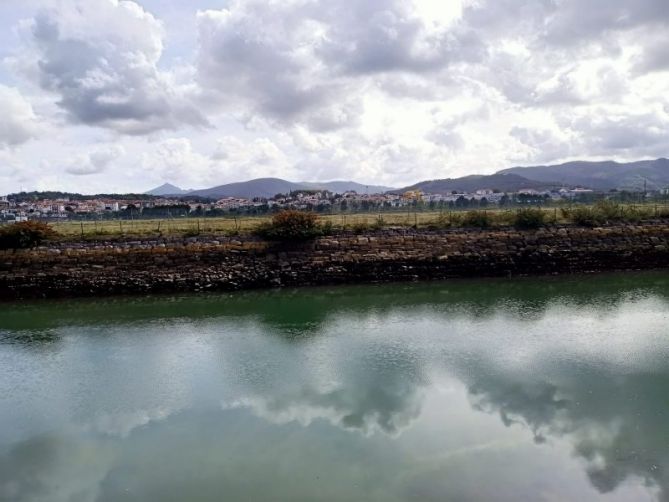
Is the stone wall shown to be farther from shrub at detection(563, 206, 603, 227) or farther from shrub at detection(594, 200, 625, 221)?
shrub at detection(594, 200, 625, 221)

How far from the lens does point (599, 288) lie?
20125 mm

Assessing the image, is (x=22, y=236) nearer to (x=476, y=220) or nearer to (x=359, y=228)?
(x=359, y=228)

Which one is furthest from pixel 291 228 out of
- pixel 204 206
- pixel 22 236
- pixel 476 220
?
→ pixel 204 206

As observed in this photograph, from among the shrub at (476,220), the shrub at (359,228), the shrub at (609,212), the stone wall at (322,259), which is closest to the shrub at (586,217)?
the shrub at (609,212)

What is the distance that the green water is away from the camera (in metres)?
7.47

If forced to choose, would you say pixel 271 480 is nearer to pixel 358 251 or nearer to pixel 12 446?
pixel 12 446

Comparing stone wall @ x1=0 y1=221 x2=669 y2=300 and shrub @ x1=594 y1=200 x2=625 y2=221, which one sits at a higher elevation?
shrub @ x1=594 y1=200 x2=625 y2=221

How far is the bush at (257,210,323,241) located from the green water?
5946mm

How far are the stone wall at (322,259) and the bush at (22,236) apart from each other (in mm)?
437

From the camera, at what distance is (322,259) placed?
22750 mm

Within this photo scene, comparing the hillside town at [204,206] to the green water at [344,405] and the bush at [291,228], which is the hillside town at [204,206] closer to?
the bush at [291,228]

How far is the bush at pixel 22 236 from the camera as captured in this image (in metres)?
22.2

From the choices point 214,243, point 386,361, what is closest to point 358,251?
point 214,243

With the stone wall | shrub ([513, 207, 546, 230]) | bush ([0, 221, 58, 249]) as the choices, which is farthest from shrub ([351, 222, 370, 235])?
bush ([0, 221, 58, 249])
